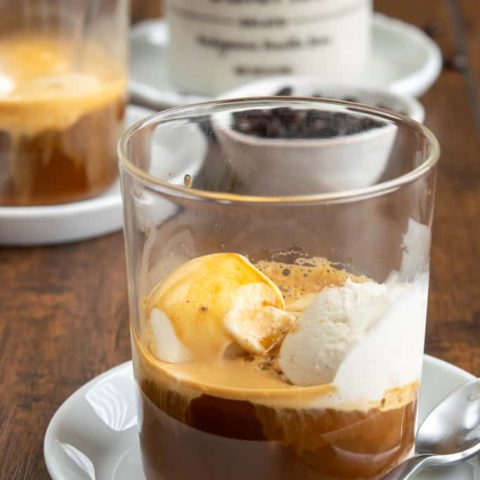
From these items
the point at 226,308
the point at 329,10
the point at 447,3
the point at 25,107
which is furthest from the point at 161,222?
the point at 447,3

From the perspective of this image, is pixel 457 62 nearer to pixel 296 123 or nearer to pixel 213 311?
pixel 296 123

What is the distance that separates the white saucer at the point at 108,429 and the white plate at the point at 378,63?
0.56 m

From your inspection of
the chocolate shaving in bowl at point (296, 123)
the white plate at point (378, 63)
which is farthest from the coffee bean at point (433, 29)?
the chocolate shaving in bowl at point (296, 123)

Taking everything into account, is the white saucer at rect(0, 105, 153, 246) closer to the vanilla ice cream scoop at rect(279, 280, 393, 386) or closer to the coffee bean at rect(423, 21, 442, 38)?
the vanilla ice cream scoop at rect(279, 280, 393, 386)

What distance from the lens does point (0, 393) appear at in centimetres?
72

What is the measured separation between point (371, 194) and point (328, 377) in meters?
0.08

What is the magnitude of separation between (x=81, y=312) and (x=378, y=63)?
0.61 metres

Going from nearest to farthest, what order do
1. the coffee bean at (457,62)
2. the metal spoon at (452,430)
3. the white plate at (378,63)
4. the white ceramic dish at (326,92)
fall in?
the metal spoon at (452,430) → the white ceramic dish at (326,92) → the white plate at (378,63) → the coffee bean at (457,62)

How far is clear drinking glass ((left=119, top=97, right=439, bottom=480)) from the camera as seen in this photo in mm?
509

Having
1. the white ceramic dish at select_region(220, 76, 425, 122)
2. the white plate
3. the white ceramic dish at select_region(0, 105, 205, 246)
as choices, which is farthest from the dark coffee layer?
the white plate

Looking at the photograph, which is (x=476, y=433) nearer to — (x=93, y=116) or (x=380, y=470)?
(x=380, y=470)

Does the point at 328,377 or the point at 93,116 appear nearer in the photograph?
the point at 328,377

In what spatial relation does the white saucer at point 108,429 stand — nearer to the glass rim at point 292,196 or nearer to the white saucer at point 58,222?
the glass rim at point 292,196

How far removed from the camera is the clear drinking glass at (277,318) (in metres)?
0.51
